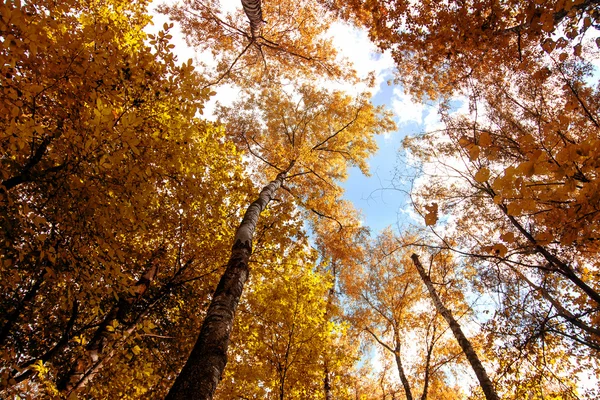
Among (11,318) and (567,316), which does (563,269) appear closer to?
(567,316)

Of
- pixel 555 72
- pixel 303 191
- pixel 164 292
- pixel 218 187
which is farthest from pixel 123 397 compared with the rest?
pixel 555 72

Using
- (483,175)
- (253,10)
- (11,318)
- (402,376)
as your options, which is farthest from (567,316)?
(11,318)

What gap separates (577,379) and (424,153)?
6336mm

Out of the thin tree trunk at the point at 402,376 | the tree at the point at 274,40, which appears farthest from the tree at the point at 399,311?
the tree at the point at 274,40

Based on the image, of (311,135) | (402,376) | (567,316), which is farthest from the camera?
(311,135)

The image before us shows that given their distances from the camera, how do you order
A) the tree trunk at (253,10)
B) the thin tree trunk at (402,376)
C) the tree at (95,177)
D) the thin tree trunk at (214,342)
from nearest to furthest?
the thin tree trunk at (214,342), the tree at (95,177), the tree trunk at (253,10), the thin tree trunk at (402,376)

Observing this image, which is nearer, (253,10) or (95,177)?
(95,177)

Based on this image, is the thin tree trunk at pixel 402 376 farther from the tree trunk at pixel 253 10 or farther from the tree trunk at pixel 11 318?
the tree trunk at pixel 253 10

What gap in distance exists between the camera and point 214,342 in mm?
2512

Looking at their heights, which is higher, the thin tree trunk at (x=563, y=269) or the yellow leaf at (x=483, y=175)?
the thin tree trunk at (x=563, y=269)

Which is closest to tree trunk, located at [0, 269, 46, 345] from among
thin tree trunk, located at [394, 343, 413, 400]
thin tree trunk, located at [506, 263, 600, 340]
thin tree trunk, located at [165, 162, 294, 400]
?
thin tree trunk, located at [165, 162, 294, 400]

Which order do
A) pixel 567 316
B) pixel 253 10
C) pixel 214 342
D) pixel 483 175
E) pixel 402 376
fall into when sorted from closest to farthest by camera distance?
1. pixel 483 175
2. pixel 214 342
3. pixel 567 316
4. pixel 253 10
5. pixel 402 376

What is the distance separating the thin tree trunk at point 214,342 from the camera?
2.09 m

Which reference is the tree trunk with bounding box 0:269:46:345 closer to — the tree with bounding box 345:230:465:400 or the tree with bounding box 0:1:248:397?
the tree with bounding box 0:1:248:397
